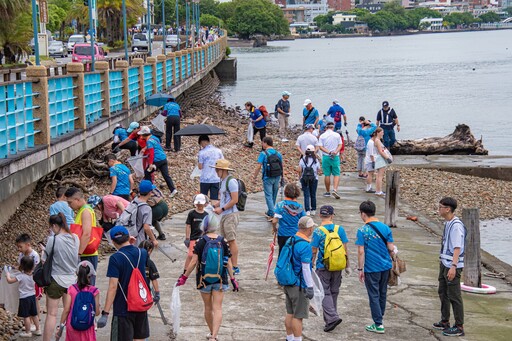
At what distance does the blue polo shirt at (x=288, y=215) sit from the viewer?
1098 centimetres

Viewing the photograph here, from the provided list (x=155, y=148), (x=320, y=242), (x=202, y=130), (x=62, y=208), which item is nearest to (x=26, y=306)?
(x=62, y=208)

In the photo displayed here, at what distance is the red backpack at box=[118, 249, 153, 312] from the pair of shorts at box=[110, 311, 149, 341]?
0.11m

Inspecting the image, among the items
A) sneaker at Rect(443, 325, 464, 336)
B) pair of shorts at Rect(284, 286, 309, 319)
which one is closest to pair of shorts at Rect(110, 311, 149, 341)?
pair of shorts at Rect(284, 286, 309, 319)

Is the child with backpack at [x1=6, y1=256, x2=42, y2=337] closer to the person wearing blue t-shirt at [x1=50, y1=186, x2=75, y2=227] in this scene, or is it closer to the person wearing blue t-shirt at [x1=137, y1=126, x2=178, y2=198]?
the person wearing blue t-shirt at [x1=50, y1=186, x2=75, y2=227]

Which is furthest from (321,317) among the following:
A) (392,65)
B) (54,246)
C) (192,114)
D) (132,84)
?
(392,65)

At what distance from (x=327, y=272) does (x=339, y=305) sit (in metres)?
1.48

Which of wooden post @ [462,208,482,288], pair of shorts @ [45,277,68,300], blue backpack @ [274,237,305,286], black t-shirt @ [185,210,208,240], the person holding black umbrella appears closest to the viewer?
pair of shorts @ [45,277,68,300]

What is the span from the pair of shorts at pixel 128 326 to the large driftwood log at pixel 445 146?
Answer: 20216 mm

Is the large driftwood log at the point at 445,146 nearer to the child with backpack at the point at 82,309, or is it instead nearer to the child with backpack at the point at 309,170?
the child with backpack at the point at 309,170

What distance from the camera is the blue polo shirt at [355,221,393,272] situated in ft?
31.8

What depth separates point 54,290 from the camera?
29.4ft

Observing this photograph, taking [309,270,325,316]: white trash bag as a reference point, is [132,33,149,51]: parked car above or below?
above

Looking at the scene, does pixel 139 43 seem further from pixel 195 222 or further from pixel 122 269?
pixel 122 269

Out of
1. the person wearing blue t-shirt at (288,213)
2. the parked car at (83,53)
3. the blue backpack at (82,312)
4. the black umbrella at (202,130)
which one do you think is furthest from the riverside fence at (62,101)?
the parked car at (83,53)
